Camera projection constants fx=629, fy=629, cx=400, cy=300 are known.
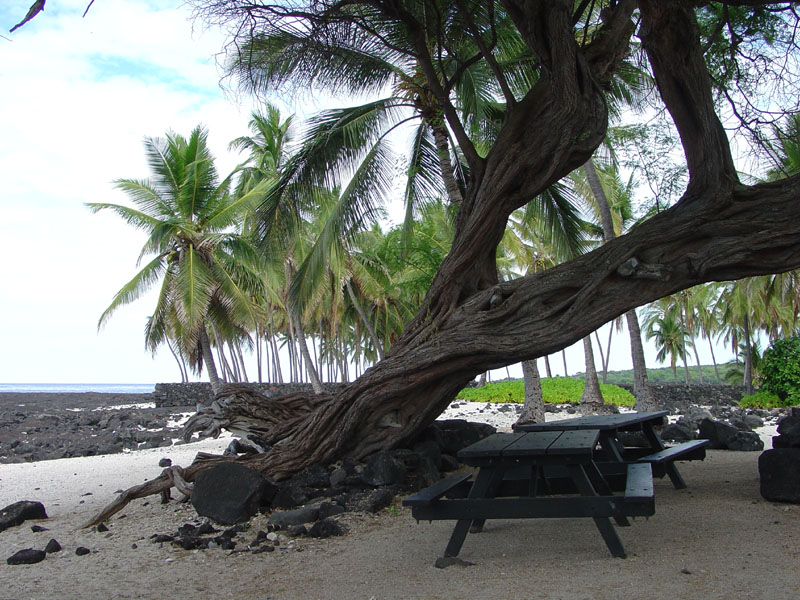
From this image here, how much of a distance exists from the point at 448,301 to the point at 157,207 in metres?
15.2

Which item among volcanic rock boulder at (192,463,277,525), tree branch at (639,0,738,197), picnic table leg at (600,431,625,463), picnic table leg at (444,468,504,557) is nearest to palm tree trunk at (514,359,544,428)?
picnic table leg at (600,431,625,463)

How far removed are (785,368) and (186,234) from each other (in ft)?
55.5

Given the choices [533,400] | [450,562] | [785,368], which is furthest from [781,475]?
[785,368]

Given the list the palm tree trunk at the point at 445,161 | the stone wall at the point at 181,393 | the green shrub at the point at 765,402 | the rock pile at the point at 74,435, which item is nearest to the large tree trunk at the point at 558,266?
the palm tree trunk at the point at 445,161

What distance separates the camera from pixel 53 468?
32.2 feet

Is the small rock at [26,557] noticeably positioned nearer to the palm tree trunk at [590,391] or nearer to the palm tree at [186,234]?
the palm tree trunk at [590,391]

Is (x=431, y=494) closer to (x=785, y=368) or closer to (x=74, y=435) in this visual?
(x=785, y=368)

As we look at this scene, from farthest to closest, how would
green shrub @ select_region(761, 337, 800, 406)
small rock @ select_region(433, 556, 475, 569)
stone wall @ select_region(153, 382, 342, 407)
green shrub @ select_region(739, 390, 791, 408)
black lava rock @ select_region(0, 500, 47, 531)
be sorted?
stone wall @ select_region(153, 382, 342, 407)
green shrub @ select_region(739, 390, 791, 408)
green shrub @ select_region(761, 337, 800, 406)
black lava rock @ select_region(0, 500, 47, 531)
small rock @ select_region(433, 556, 475, 569)

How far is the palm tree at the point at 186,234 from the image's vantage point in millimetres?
19109

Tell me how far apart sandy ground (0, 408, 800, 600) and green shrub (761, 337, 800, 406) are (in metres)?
11.0

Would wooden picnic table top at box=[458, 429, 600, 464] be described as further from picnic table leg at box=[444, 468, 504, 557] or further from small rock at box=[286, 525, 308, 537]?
small rock at box=[286, 525, 308, 537]

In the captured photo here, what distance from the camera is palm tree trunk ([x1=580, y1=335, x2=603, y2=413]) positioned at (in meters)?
14.6

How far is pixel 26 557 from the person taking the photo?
4742 millimetres

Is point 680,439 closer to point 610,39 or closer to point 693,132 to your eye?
point 693,132
